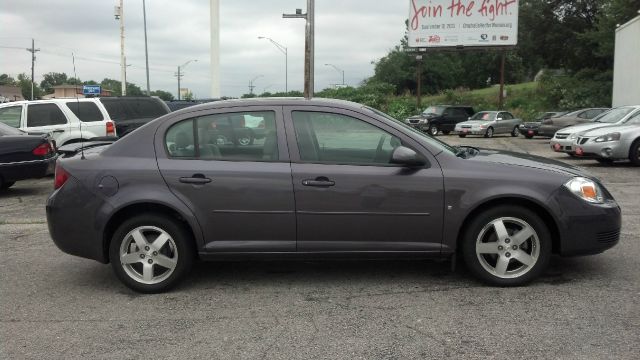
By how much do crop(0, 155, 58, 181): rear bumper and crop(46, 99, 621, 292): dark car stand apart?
5563mm

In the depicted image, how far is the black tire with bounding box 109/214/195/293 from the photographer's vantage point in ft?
15.6

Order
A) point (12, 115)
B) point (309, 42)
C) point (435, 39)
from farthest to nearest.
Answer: point (435, 39), point (309, 42), point (12, 115)

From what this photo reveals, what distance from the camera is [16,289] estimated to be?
16.7 feet

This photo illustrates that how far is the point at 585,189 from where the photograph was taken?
477 cm

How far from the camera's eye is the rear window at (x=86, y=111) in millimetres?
12453

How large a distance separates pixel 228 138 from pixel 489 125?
82.5ft

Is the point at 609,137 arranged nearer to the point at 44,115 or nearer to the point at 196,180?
the point at 196,180

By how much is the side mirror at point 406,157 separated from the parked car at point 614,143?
10.1 m

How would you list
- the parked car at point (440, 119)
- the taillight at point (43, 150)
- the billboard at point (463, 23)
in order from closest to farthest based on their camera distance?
the taillight at point (43, 150) → the parked car at point (440, 119) → the billboard at point (463, 23)

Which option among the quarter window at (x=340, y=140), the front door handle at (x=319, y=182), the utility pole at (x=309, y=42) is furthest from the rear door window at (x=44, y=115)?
the utility pole at (x=309, y=42)

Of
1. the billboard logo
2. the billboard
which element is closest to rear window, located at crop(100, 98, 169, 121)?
the billboard

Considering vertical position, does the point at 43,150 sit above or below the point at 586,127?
below

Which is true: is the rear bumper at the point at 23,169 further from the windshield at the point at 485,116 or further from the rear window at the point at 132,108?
the windshield at the point at 485,116

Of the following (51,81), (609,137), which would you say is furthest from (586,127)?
(51,81)
